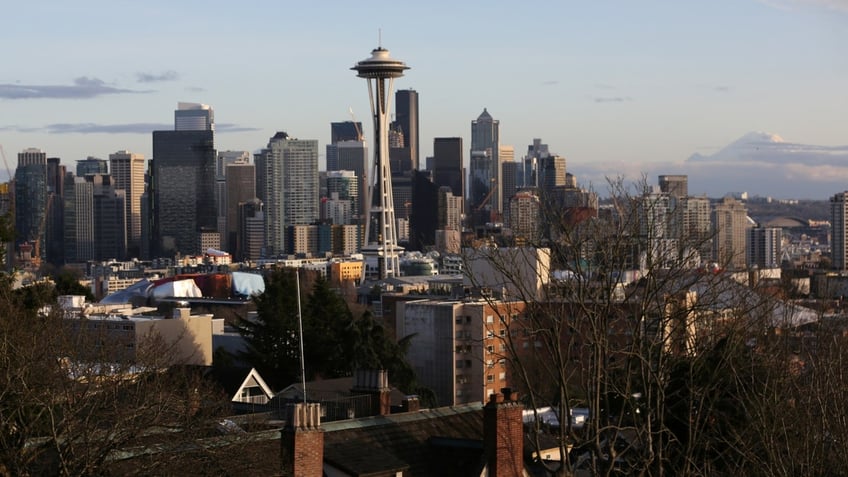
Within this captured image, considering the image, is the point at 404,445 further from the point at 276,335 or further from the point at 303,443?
the point at 276,335

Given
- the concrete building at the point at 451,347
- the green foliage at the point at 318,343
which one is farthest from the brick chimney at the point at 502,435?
the concrete building at the point at 451,347

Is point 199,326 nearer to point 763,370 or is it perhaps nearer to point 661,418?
point 763,370

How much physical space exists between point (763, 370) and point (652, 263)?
5588mm

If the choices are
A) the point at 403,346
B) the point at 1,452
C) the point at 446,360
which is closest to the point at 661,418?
the point at 1,452

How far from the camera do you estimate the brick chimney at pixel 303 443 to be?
1641 centimetres

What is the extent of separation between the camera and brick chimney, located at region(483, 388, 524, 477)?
1839cm

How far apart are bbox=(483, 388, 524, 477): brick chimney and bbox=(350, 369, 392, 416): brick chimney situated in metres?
4.14

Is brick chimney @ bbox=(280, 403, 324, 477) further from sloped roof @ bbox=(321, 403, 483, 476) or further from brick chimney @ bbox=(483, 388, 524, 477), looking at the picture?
brick chimney @ bbox=(483, 388, 524, 477)

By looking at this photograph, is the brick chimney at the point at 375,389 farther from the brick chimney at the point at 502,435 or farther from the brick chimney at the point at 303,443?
the brick chimney at the point at 303,443

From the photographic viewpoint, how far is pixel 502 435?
18531 mm

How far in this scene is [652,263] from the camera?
19125 millimetres

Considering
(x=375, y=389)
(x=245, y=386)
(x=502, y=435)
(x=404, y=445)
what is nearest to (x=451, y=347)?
(x=245, y=386)

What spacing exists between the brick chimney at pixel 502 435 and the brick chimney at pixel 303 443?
2471mm

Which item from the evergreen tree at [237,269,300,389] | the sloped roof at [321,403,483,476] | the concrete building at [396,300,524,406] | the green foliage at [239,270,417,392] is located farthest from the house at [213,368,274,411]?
the concrete building at [396,300,524,406]
